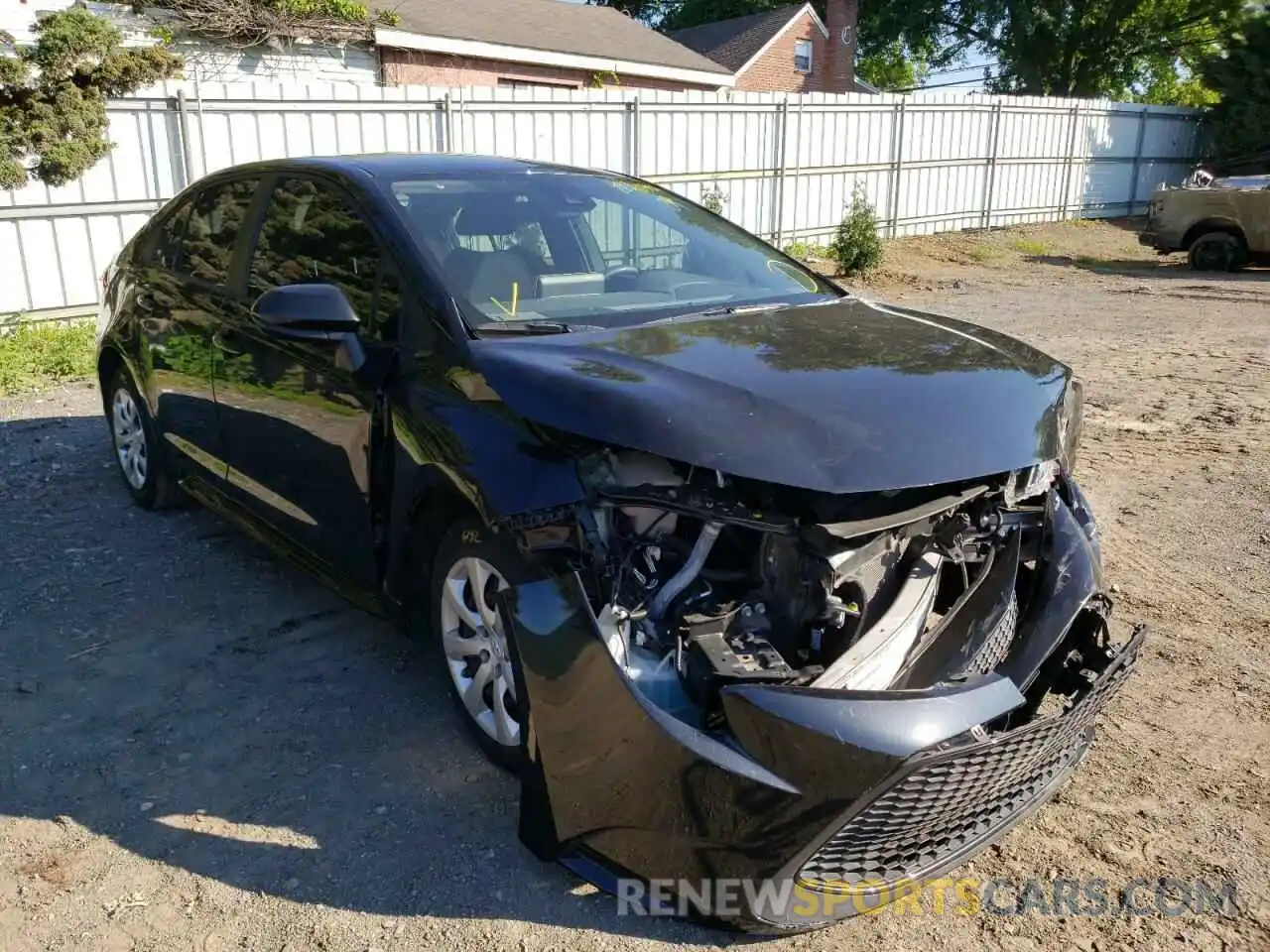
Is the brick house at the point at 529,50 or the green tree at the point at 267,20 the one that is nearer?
the green tree at the point at 267,20

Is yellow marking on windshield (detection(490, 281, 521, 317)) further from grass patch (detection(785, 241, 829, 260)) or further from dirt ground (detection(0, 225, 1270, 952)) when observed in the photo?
grass patch (detection(785, 241, 829, 260))

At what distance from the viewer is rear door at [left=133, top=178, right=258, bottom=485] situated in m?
4.25

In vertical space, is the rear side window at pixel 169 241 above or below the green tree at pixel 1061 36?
below

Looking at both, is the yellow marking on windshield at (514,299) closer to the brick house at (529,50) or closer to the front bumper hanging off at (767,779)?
the front bumper hanging off at (767,779)

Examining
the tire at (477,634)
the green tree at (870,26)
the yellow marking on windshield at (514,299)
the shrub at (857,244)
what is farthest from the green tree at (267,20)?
the green tree at (870,26)

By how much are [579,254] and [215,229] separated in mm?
1777

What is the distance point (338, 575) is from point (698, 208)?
87.0 inches

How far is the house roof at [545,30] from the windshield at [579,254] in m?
15.5

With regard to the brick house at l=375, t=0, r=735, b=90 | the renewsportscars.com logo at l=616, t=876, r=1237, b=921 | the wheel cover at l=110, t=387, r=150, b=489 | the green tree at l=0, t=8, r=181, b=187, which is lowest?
the renewsportscars.com logo at l=616, t=876, r=1237, b=921

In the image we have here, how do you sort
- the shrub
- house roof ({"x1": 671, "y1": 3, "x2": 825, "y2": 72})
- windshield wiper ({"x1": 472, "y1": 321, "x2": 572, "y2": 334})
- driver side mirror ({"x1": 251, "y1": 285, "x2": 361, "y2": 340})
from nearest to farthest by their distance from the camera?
windshield wiper ({"x1": 472, "y1": 321, "x2": 572, "y2": 334}) < driver side mirror ({"x1": 251, "y1": 285, "x2": 361, "y2": 340}) < the shrub < house roof ({"x1": 671, "y1": 3, "x2": 825, "y2": 72})

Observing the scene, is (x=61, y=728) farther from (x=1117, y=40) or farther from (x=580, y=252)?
(x=1117, y=40)

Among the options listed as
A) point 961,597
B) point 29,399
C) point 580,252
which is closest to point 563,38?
point 29,399

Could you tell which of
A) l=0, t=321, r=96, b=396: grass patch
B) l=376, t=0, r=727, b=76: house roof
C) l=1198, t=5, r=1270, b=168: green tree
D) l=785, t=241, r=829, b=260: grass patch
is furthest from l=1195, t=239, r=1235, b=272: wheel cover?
l=0, t=321, r=96, b=396: grass patch

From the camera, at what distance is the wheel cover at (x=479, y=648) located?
9.54ft
